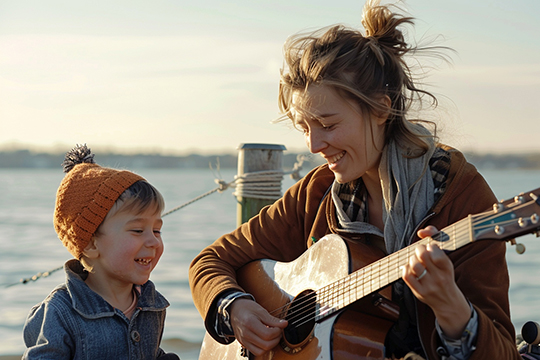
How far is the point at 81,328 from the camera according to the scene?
2062 mm

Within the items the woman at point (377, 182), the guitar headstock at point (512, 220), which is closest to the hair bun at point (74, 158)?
A: the woman at point (377, 182)

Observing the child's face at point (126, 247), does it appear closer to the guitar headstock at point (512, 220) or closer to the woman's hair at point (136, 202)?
the woman's hair at point (136, 202)

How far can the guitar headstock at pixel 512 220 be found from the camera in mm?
1315

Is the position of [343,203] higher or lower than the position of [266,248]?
higher

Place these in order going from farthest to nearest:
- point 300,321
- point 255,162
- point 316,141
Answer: point 255,162, point 316,141, point 300,321

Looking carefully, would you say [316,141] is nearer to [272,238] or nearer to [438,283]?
[272,238]

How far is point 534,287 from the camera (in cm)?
700

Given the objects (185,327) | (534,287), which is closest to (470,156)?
(185,327)

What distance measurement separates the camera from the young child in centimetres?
206

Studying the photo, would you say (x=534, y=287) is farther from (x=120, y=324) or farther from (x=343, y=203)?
(x=120, y=324)

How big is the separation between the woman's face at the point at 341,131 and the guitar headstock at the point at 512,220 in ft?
2.20

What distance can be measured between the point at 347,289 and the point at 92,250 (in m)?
1.04

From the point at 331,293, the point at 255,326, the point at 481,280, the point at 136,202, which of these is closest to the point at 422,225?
the point at 481,280

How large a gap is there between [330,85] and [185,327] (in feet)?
11.9
